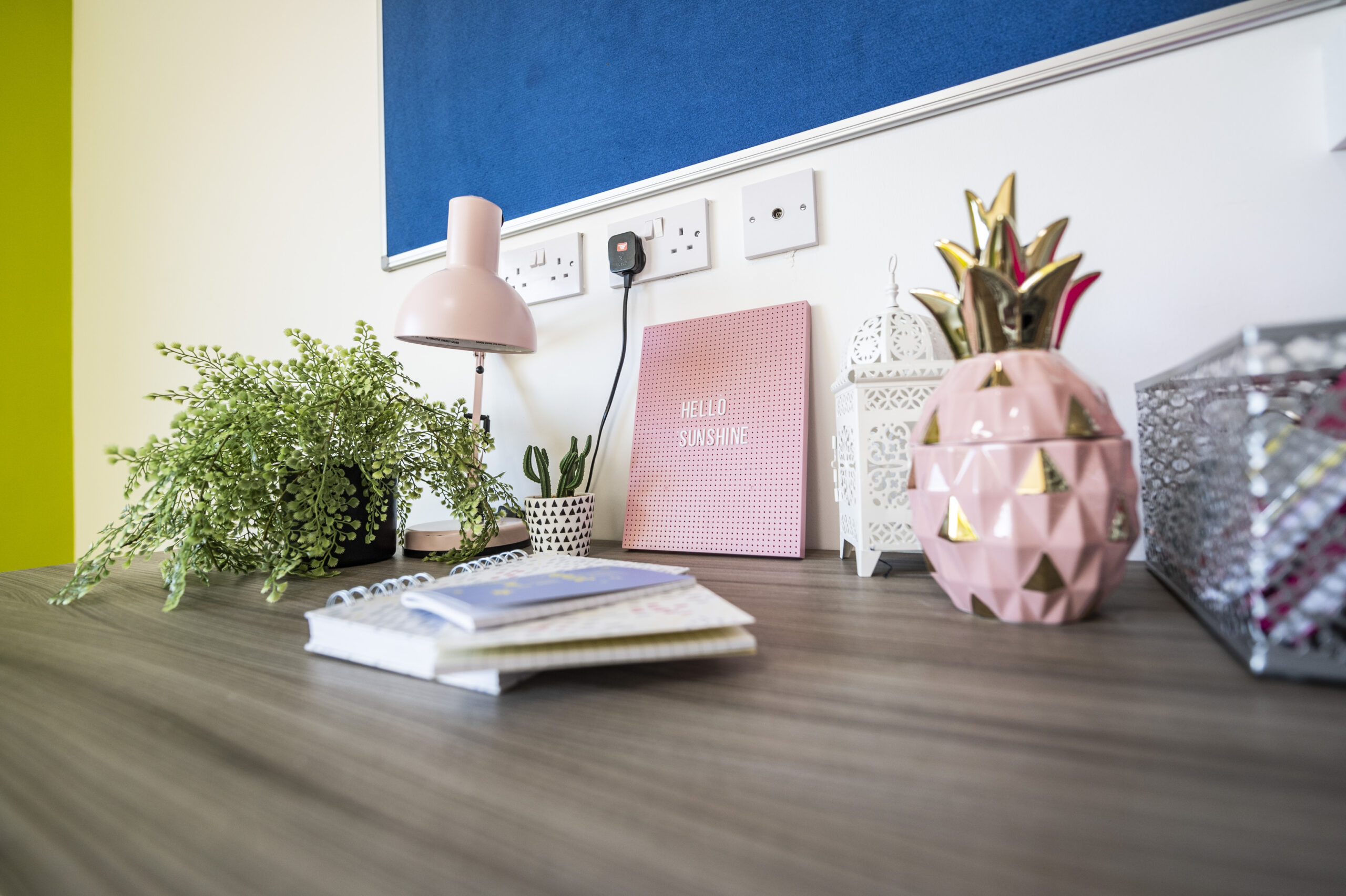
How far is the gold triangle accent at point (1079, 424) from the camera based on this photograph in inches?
16.8

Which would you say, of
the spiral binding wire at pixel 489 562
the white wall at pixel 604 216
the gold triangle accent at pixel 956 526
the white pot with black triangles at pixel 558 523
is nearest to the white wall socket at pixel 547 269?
the white wall at pixel 604 216

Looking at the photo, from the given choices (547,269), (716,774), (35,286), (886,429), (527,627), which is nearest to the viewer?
(716,774)

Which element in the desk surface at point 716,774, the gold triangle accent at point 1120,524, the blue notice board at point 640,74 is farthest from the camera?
the blue notice board at point 640,74

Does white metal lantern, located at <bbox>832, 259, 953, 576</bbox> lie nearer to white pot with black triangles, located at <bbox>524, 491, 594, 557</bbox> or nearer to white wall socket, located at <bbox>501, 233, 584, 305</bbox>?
white pot with black triangles, located at <bbox>524, 491, 594, 557</bbox>

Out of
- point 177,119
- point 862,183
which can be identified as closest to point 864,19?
point 862,183

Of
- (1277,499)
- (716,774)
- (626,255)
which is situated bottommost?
(716,774)

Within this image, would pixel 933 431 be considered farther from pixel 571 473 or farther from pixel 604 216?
pixel 604 216

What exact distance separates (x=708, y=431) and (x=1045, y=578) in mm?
522

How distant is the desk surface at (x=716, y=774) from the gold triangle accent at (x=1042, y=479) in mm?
105

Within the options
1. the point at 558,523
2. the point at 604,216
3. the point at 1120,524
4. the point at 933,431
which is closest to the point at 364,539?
the point at 558,523

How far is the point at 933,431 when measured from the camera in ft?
1.58

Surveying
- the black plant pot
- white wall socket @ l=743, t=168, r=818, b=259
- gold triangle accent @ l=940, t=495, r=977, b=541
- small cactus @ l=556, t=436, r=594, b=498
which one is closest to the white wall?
white wall socket @ l=743, t=168, r=818, b=259

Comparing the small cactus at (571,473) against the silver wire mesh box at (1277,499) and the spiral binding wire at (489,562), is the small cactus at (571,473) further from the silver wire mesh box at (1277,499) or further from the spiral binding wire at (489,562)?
the silver wire mesh box at (1277,499)

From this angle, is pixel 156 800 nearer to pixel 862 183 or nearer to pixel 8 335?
pixel 862 183
